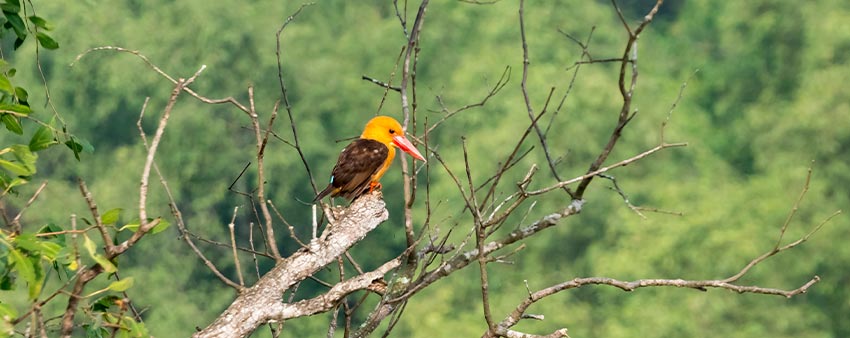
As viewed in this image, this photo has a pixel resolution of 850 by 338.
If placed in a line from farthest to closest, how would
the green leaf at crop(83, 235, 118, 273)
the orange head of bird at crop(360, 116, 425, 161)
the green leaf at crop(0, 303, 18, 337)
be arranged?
the orange head of bird at crop(360, 116, 425, 161) → the green leaf at crop(83, 235, 118, 273) → the green leaf at crop(0, 303, 18, 337)

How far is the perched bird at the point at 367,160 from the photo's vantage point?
5395mm

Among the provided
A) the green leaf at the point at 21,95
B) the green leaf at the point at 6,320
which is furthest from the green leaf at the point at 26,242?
the green leaf at the point at 21,95

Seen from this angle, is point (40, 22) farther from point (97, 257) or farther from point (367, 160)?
point (367, 160)

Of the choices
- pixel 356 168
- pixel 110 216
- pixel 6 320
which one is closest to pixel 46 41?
pixel 110 216

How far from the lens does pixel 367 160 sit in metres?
5.81

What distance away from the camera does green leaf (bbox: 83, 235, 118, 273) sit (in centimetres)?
295

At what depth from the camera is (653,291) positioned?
81.3 feet

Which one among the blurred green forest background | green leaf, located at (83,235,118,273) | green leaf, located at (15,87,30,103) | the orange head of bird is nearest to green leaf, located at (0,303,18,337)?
green leaf, located at (83,235,118,273)

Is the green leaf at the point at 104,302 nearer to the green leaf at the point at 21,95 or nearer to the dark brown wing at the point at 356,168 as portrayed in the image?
the green leaf at the point at 21,95

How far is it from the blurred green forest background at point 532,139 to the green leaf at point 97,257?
60.1ft

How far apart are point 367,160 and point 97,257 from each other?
2884mm

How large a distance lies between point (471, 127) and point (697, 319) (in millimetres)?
6997

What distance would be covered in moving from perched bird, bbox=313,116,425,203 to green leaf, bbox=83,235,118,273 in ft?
6.71

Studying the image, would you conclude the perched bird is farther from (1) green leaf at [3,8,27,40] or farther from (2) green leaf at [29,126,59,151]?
(2) green leaf at [29,126,59,151]
